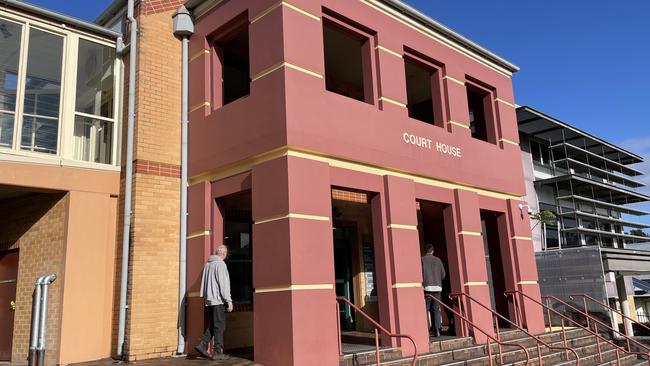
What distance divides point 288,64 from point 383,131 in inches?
93.9

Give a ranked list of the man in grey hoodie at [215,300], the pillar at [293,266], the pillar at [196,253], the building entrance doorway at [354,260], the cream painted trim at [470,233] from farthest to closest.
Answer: the building entrance doorway at [354,260] < the cream painted trim at [470,233] < the pillar at [196,253] < the man in grey hoodie at [215,300] < the pillar at [293,266]

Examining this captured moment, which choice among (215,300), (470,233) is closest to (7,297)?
(215,300)

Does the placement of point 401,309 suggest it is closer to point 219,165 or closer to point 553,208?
point 219,165

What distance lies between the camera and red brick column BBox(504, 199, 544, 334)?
475 inches

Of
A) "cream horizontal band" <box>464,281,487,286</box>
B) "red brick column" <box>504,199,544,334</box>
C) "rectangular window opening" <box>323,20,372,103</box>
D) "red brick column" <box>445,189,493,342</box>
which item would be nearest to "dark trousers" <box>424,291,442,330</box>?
"red brick column" <box>445,189,493,342</box>

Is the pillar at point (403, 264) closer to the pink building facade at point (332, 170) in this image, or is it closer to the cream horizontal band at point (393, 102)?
the pink building facade at point (332, 170)

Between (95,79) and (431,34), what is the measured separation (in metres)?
7.00

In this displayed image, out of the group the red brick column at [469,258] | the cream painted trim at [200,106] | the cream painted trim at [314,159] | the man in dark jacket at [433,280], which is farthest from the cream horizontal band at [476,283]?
the cream painted trim at [200,106]

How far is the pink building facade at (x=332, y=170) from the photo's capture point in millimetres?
7898

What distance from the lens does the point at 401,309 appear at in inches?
352

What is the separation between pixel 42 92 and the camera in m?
9.64

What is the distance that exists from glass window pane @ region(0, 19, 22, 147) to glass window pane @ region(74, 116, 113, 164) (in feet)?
3.52

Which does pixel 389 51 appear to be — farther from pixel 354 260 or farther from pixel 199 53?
pixel 354 260

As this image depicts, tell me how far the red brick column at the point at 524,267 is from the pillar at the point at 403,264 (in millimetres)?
3864
